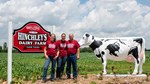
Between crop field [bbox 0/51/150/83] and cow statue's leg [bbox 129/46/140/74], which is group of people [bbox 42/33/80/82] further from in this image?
cow statue's leg [bbox 129/46/140/74]

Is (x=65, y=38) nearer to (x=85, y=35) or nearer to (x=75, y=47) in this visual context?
(x=75, y=47)

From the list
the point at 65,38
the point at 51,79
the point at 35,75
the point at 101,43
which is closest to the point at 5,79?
the point at 35,75

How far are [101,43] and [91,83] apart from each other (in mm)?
2161

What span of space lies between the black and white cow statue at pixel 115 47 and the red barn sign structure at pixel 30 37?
1.52m

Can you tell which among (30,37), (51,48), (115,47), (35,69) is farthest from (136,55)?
(35,69)

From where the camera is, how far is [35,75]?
510 inches

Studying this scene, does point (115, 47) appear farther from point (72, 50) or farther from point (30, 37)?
point (30, 37)

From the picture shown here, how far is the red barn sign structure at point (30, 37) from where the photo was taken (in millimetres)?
12553

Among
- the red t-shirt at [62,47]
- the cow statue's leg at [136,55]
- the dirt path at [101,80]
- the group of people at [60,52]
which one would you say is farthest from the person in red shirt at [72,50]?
the cow statue's leg at [136,55]

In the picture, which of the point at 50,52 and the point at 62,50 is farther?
the point at 62,50

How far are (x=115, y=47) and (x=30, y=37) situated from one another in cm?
322

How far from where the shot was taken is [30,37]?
12.7 metres

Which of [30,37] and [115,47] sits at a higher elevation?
[30,37]

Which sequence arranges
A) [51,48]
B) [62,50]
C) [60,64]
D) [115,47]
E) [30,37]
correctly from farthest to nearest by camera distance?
[115,47] → [30,37] → [60,64] → [62,50] → [51,48]
